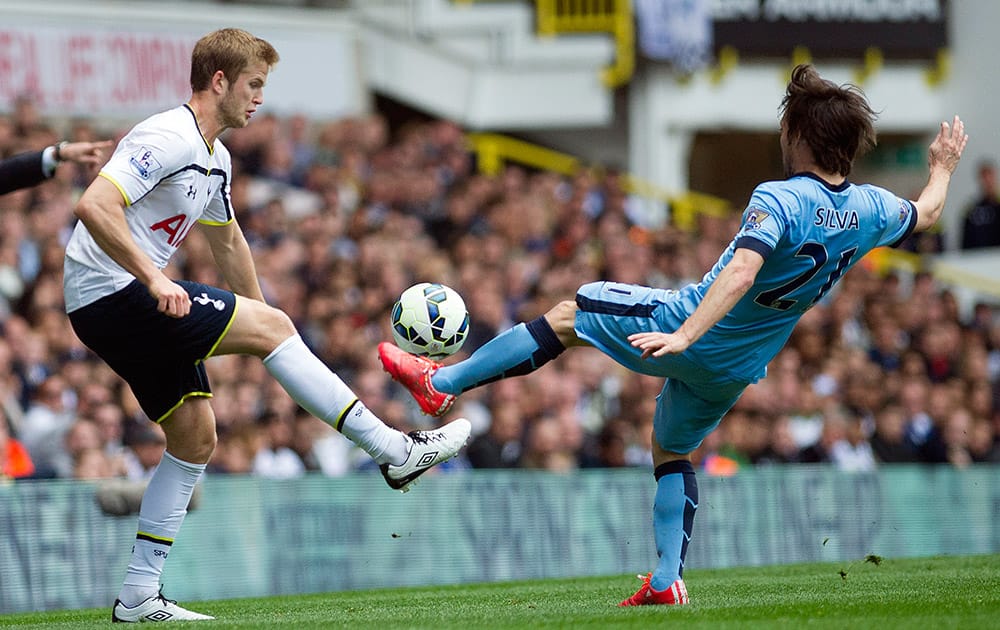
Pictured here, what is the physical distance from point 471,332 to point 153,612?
7110mm

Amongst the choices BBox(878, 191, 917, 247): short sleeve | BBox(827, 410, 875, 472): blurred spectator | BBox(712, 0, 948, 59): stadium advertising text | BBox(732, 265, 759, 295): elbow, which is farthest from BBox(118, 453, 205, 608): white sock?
BBox(712, 0, 948, 59): stadium advertising text

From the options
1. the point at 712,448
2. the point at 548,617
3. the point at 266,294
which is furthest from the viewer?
the point at 712,448

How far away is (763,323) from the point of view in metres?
7.41

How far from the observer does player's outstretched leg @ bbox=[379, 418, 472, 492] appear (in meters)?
7.36

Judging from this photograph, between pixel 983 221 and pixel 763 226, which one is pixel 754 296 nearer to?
pixel 763 226

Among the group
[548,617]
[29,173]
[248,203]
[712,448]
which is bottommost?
[712,448]

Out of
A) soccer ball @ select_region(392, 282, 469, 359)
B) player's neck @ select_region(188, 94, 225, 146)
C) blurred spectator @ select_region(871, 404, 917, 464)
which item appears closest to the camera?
player's neck @ select_region(188, 94, 225, 146)

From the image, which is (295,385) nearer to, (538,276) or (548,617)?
(548,617)

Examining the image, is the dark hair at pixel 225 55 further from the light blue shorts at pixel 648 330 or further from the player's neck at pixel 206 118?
the light blue shorts at pixel 648 330

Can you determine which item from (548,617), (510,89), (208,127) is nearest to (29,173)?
(208,127)

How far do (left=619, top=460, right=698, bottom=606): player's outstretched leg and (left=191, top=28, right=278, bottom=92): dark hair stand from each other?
2.76 meters

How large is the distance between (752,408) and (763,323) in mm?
8259

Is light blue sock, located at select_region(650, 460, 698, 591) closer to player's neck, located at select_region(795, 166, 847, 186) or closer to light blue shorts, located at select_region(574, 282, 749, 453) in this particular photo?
light blue shorts, located at select_region(574, 282, 749, 453)

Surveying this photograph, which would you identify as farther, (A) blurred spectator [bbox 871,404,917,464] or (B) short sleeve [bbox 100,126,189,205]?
(A) blurred spectator [bbox 871,404,917,464]
